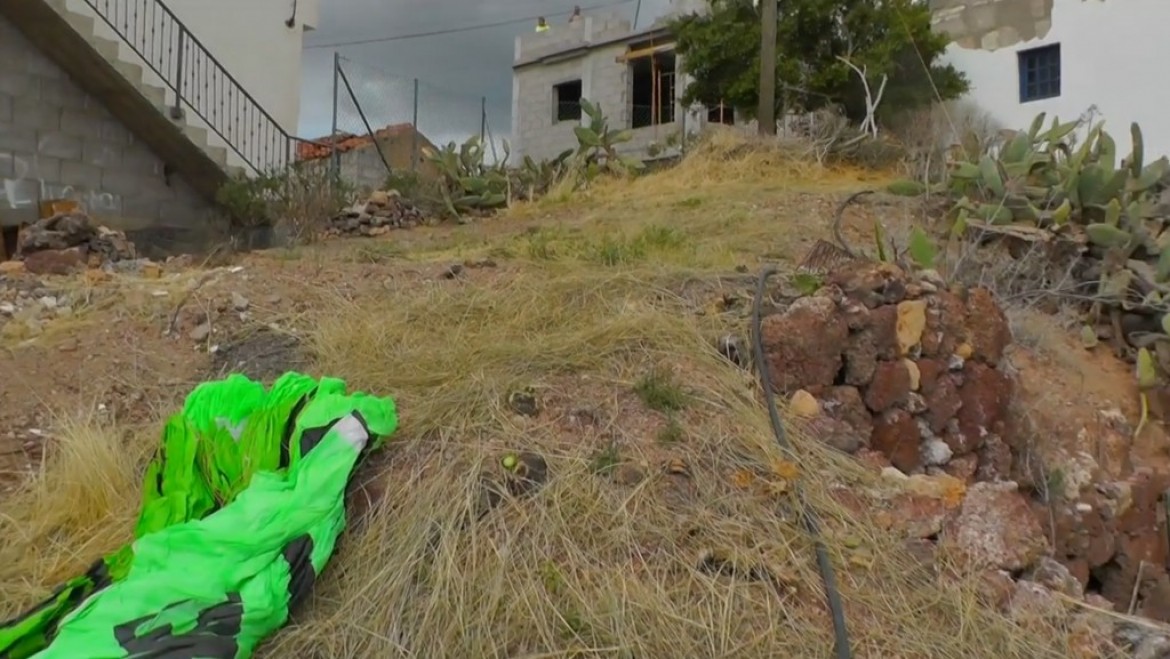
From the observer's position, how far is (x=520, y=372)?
3.69 meters

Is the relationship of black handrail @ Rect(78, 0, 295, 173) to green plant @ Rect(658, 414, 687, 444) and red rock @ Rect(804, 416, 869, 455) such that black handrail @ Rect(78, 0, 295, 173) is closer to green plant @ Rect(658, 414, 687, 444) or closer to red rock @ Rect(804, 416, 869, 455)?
green plant @ Rect(658, 414, 687, 444)

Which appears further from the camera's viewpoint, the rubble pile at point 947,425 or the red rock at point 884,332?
the red rock at point 884,332

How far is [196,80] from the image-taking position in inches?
422

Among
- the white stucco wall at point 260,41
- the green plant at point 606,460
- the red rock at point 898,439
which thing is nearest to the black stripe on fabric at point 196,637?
the green plant at point 606,460

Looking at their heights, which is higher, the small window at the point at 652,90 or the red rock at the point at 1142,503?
the small window at the point at 652,90

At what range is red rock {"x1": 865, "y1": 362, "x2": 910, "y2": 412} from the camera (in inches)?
146

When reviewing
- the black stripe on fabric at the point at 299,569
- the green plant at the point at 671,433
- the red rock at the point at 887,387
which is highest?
the red rock at the point at 887,387

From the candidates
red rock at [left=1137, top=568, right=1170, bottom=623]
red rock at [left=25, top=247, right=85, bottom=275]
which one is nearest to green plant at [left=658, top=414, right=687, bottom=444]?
red rock at [left=1137, top=568, right=1170, bottom=623]

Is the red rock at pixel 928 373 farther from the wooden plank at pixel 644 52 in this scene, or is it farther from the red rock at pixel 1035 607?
the wooden plank at pixel 644 52

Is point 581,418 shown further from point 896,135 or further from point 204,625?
point 896,135

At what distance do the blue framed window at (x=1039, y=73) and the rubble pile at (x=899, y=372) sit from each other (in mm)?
11973

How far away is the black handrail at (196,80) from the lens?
10031 millimetres

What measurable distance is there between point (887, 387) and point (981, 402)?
0.48m

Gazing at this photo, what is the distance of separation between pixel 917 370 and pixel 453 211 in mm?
5967
